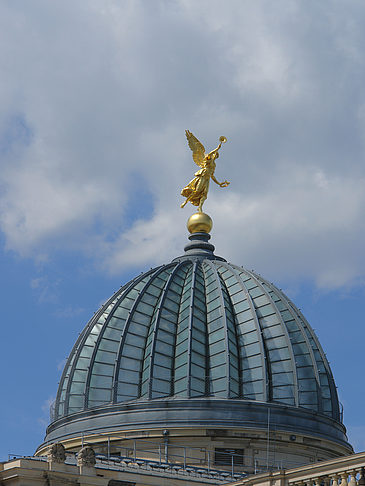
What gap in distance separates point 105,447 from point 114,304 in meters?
9.52

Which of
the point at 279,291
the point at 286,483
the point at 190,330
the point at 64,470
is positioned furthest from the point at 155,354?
the point at 286,483

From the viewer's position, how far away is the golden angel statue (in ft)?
193

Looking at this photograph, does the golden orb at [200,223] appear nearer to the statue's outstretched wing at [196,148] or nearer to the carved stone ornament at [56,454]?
the statue's outstretched wing at [196,148]

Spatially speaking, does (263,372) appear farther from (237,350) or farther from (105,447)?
(105,447)

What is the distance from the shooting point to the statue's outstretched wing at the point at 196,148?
5862cm

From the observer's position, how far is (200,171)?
59.1m

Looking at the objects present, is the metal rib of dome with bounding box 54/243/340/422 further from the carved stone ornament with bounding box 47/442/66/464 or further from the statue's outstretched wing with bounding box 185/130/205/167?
the carved stone ornament with bounding box 47/442/66/464

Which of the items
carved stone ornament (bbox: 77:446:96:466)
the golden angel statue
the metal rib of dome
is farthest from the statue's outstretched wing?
carved stone ornament (bbox: 77:446:96:466)

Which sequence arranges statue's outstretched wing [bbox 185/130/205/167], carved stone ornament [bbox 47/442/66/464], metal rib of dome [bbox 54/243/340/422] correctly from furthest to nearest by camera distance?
statue's outstretched wing [bbox 185/130/205/167] < metal rib of dome [bbox 54/243/340/422] < carved stone ornament [bbox 47/442/66/464]

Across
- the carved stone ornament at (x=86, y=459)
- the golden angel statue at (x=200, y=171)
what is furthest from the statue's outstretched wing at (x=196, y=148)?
the carved stone ornament at (x=86, y=459)

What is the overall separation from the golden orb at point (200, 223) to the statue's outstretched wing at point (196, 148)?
3.16m

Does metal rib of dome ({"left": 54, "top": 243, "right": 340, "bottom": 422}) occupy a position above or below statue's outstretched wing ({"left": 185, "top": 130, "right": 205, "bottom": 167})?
below

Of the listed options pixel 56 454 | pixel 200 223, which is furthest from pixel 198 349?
pixel 56 454

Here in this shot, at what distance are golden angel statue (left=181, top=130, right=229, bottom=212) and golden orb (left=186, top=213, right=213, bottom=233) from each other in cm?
107
